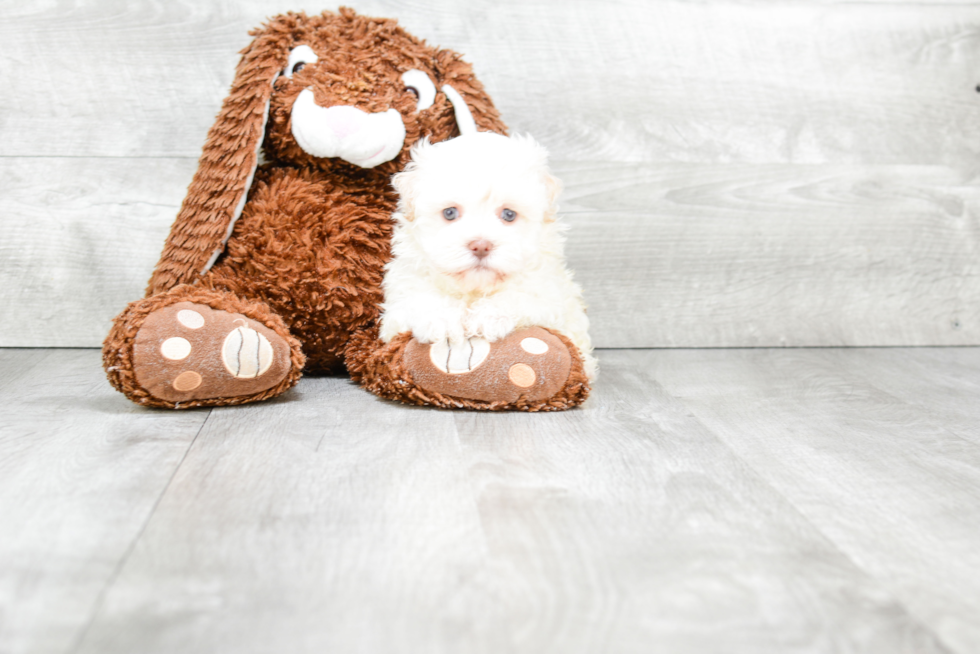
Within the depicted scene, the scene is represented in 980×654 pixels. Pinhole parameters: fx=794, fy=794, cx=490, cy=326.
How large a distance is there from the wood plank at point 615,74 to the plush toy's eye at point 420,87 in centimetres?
25

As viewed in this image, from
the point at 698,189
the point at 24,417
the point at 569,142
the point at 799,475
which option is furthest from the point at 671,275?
the point at 24,417

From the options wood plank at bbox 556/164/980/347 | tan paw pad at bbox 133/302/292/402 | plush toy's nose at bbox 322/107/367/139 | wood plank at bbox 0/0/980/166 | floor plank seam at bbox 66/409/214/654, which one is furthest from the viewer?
wood plank at bbox 556/164/980/347

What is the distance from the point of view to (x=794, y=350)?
4.33 ft

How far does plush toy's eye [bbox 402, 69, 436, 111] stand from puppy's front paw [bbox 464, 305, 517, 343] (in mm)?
288

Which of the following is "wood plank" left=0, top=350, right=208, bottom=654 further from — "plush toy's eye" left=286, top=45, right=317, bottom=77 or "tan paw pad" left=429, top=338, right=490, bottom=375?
"plush toy's eye" left=286, top=45, right=317, bottom=77

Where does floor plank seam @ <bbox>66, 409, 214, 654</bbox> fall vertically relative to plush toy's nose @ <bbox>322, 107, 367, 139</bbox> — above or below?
below

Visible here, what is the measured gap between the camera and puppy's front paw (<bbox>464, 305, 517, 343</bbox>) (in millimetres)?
860

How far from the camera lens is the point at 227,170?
95 cm

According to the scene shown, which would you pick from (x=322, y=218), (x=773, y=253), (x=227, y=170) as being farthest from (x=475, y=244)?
(x=773, y=253)

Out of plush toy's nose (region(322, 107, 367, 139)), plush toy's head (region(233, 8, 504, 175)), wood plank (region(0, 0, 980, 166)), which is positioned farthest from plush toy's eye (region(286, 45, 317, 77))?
wood plank (region(0, 0, 980, 166))

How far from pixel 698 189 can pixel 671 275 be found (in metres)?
0.14

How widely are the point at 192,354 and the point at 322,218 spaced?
24 cm

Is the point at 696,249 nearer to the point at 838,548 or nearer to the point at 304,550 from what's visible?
the point at 838,548

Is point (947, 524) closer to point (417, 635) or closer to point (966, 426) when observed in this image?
point (966, 426)
